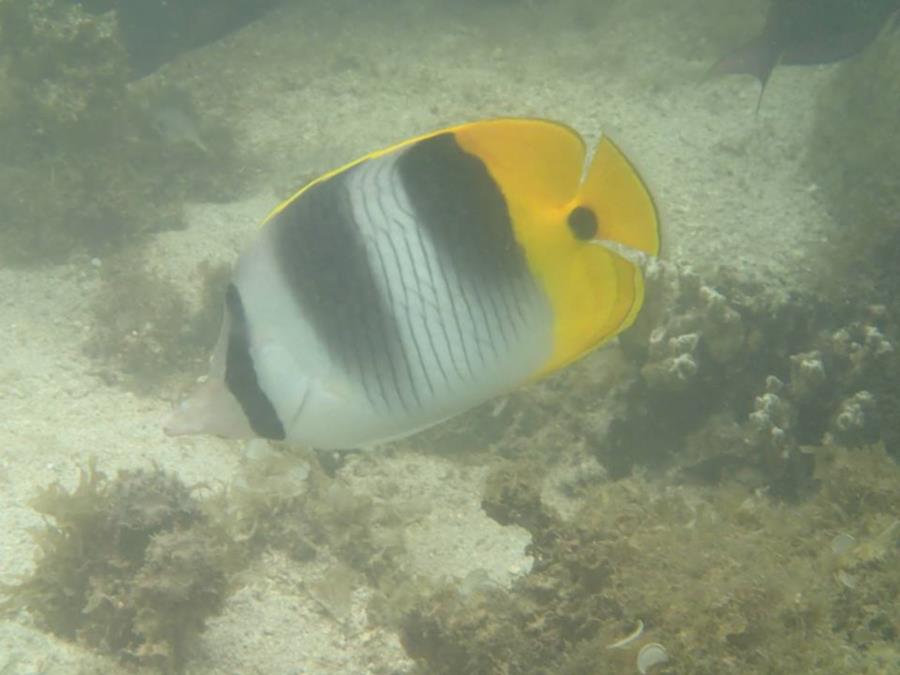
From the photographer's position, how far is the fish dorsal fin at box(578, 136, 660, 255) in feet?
4.74

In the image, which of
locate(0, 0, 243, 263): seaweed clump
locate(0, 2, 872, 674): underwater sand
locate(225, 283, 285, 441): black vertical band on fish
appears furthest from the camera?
locate(0, 0, 243, 263): seaweed clump

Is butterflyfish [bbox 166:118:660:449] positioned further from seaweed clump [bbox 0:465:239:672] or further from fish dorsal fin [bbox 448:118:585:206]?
seaweed clump [bbox 0:465:239:672]

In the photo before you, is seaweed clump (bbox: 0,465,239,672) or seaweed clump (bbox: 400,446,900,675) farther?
seaweed clump (bbox: 0,465,239,672)

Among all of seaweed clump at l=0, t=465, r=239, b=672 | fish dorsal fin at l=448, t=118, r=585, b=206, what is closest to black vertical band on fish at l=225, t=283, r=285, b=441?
fish dorsal fin at l=448, t=118, r=585, b=206

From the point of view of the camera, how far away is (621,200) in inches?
57.1

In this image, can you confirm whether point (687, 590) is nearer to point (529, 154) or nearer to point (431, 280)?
point (431, 280)

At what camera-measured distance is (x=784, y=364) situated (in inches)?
183

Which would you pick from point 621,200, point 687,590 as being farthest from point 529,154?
point 687,590

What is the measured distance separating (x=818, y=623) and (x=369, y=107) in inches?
304

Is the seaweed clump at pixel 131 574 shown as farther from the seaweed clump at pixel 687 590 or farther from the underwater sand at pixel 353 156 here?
the seaweed clump at pixel 687 590

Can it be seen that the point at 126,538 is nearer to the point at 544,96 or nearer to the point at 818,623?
the point at 818,623

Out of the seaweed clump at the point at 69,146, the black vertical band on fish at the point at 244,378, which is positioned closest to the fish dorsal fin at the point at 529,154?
the black vertical band on fish at the point at 244,378

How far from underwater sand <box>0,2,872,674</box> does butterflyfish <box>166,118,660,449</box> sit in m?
0.24

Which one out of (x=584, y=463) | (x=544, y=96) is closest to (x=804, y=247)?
(x=584, y=463)
